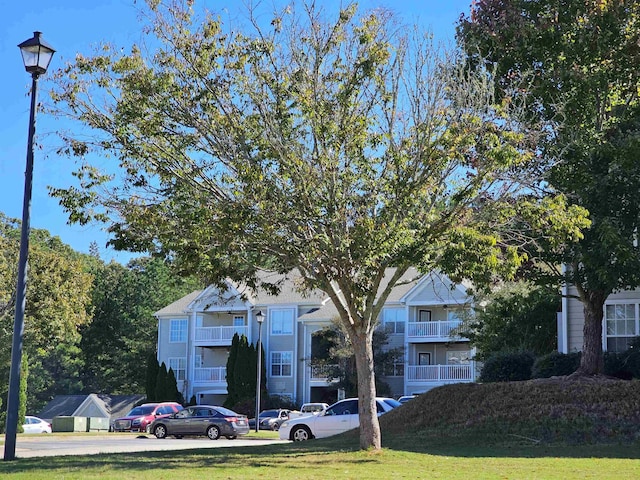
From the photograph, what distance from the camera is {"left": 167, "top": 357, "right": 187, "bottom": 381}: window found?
206ft

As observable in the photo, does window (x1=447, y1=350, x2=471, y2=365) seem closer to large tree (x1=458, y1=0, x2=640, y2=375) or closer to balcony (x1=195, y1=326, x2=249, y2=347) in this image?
balcony (x1=195, y1=326, x2=249, y2=347)

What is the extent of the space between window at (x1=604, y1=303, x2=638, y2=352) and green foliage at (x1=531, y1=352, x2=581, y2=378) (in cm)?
218

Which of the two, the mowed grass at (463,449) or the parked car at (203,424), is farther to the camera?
the parked car at (203,424)

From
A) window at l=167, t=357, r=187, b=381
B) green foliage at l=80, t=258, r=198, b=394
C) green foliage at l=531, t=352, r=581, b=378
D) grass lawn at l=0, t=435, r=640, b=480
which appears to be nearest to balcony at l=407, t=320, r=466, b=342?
window at l=167, t=357, r=187, b=381

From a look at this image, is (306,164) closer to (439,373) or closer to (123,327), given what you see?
(439,373)

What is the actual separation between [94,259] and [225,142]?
77.1 meters

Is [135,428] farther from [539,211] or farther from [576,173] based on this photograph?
[539,211]

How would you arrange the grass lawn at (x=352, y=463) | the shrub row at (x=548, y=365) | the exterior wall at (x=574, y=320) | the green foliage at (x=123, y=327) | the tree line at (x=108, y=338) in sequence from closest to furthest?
the grass lawn at (x=352, y=463) → the shrub row at (x=548, y=365) → the exterior wall at (x=574, y=320) → the tree line at (x=108, y=338) → the green foliage at (x=123, y=327)

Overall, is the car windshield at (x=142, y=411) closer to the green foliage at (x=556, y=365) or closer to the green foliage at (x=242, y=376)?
the green foliage at (x=242, y=376)

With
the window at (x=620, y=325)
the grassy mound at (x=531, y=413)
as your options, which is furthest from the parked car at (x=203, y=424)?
the window at (x=620, y=325)

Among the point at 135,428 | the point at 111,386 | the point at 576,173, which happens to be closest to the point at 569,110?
the point at 576,173

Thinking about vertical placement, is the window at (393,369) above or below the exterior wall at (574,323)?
below

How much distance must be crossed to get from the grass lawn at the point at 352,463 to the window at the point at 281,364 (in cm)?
3723

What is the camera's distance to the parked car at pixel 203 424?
36.0m
